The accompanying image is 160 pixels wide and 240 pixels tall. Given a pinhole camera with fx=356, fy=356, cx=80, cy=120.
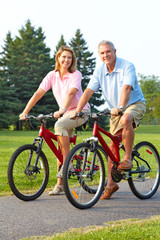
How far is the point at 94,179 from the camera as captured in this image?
4590 mm

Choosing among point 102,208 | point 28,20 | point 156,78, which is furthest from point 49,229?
point 156,78

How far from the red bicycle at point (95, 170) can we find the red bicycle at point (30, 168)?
0.50m

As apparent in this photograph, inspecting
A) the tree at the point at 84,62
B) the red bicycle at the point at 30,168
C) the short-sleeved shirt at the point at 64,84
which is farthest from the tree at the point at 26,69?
the red bicycle at the point at 30,168

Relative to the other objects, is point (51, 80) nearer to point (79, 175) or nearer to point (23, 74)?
point (79, 175)

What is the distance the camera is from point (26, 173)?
186 inches

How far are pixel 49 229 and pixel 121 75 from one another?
2295mm

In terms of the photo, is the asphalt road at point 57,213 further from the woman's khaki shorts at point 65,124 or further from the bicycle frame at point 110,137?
the woman's khaki shorts at point 65,124

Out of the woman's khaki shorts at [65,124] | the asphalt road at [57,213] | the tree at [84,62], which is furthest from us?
the tree at [84,62]

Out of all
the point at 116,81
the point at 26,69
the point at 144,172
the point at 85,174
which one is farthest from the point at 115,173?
the point at 26,69

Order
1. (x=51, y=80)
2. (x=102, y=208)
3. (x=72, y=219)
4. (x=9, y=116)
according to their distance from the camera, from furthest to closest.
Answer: (x=9, y=116)
(x=51, y=80)
(x=102, y=208)
(x=72, y=219)

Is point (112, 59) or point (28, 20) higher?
point (28, 20)

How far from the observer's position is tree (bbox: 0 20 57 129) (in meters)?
45.5

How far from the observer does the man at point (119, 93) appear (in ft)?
15.3

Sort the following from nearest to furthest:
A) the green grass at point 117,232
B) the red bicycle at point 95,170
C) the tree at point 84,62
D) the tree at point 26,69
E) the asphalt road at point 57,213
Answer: the green grass at point 117,232 → the asphalt road at point 57,213 → the red bicycle at point 95,170 → the tree at point 26,69 → the tree at point 84,62
